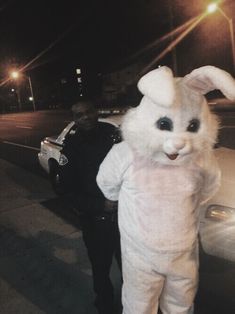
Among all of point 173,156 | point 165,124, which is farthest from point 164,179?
point 165,124

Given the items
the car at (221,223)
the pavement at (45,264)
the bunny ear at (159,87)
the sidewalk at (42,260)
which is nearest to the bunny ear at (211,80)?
the bunny ear at (159,87)

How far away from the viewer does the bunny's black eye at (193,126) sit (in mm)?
2212

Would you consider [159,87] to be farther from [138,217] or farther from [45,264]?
[45,264]

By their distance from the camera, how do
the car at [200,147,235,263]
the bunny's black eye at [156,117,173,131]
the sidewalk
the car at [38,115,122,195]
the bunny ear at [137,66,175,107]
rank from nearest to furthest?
the bunny ear at [137,66,175,107] → the bunny's black eye at [156,117,173,131] → the car at [200,147,235,263] → the sidewalk → the car at [38,115,122,195]

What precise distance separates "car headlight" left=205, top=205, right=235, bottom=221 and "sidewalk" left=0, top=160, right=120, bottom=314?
1084mm

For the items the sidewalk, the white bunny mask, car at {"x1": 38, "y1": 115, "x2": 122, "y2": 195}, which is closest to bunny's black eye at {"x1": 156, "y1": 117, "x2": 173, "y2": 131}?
the white bunny mask

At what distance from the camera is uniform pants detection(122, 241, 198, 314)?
2.32m

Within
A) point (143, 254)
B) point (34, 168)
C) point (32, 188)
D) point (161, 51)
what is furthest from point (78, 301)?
point (161, 51)

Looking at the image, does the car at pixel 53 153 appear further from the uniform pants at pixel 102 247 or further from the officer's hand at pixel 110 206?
the officer's hand at pixel 110 206

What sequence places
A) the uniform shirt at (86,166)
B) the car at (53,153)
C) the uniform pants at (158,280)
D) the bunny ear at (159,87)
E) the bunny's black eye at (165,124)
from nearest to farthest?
the bunny ear at (159,87) < the bunny's black eye at (165,124) < the uniform pants at (158,280) < the uniform shirt at (86,166) < the car at (53,153)

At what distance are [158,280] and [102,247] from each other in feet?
2.59

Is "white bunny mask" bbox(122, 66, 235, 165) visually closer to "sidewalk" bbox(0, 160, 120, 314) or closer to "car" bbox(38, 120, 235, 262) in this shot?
"car" bbox(38, 120, 235, 262)

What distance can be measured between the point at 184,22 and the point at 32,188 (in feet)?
124

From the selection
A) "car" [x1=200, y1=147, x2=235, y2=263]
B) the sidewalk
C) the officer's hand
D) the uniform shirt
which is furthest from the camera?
the sidewalk
